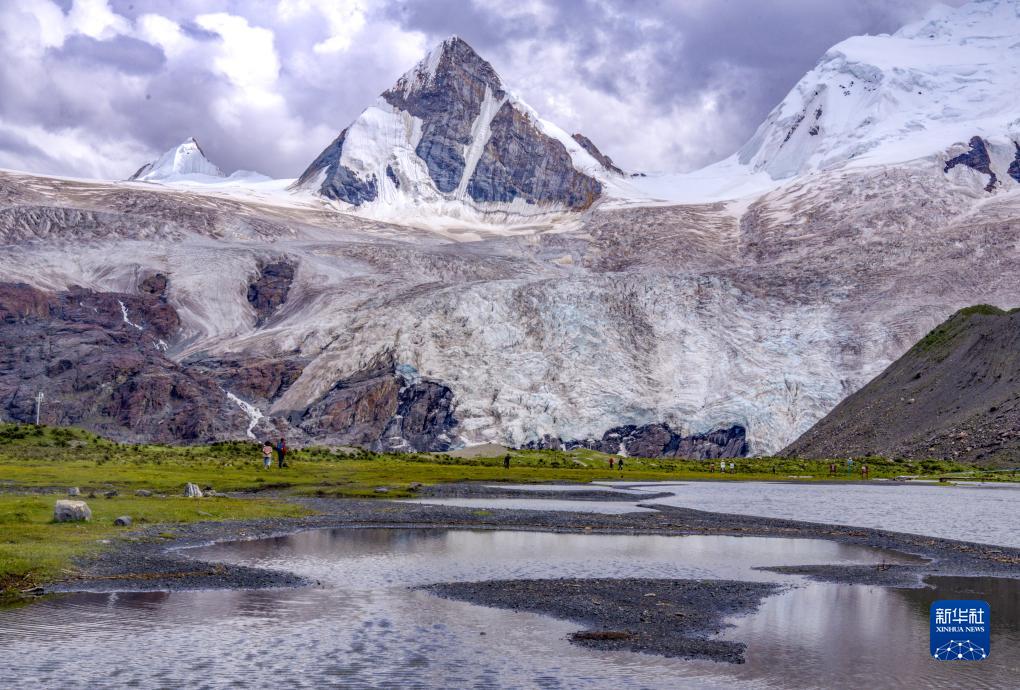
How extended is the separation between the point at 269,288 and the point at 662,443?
261 ft

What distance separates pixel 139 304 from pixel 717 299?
86.8m

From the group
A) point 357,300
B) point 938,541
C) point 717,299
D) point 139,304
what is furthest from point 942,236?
point 938,541

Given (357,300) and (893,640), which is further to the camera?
(357,300)

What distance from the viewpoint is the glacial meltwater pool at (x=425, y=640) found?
16766mm

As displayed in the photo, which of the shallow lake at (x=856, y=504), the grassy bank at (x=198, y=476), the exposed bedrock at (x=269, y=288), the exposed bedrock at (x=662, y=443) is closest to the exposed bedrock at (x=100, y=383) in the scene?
the exposed bedrock at (x=269, y=288)

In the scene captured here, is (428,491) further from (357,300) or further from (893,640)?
(357,300)

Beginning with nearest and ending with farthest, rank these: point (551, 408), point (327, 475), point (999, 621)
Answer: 1. point (999, 621)
2. point (327, 475)
3. point (551, 408)

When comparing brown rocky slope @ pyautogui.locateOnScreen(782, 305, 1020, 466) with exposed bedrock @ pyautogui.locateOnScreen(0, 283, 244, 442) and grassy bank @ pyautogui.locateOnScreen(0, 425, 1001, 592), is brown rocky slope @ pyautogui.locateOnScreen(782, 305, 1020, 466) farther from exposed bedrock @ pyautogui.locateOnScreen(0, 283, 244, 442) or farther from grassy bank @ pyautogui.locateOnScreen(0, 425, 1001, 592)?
exposed bedrock @ pyautogui.locateOnScreen(0, 283, 244, 442)

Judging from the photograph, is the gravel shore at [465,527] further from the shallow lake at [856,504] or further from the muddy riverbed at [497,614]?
the shallow lake at [856,504]

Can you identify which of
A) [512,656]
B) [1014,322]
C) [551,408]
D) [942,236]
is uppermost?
[942,236]

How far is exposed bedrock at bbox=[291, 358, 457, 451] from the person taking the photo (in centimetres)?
13300

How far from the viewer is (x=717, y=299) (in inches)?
6181

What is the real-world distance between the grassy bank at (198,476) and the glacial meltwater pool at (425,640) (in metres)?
4.64

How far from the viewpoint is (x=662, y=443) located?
135m
